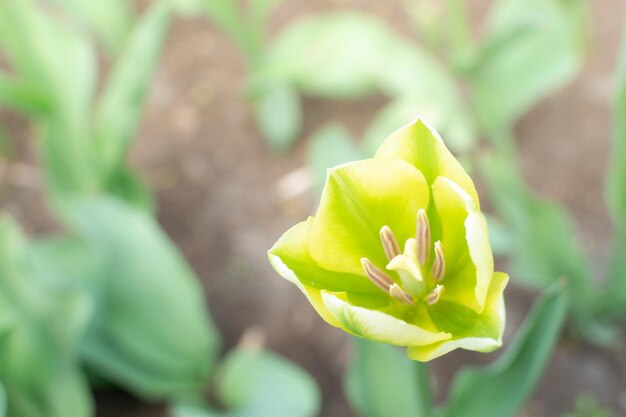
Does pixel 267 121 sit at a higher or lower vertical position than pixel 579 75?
lower

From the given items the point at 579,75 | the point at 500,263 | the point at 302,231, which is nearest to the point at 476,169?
the point at 500,263

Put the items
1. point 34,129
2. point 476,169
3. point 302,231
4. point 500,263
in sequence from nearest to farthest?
point 302,231
point 500,263
point 476,169
point 34,129

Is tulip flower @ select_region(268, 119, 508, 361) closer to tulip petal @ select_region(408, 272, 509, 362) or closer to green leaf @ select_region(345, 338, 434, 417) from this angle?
tulip petal @ select_region(408, 272, 509, 362)

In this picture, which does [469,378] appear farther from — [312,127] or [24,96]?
[312,127]

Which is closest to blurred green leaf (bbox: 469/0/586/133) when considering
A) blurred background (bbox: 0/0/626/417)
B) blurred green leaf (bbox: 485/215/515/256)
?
blurred background (bbox: 0/0/626/417)

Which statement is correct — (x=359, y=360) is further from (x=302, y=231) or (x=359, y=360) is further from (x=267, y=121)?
(x=267, y=121)

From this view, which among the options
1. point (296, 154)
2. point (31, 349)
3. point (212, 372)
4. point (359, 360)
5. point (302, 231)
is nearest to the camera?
point (302, 231)

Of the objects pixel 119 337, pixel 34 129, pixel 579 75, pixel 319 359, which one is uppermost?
pixel 579 75
